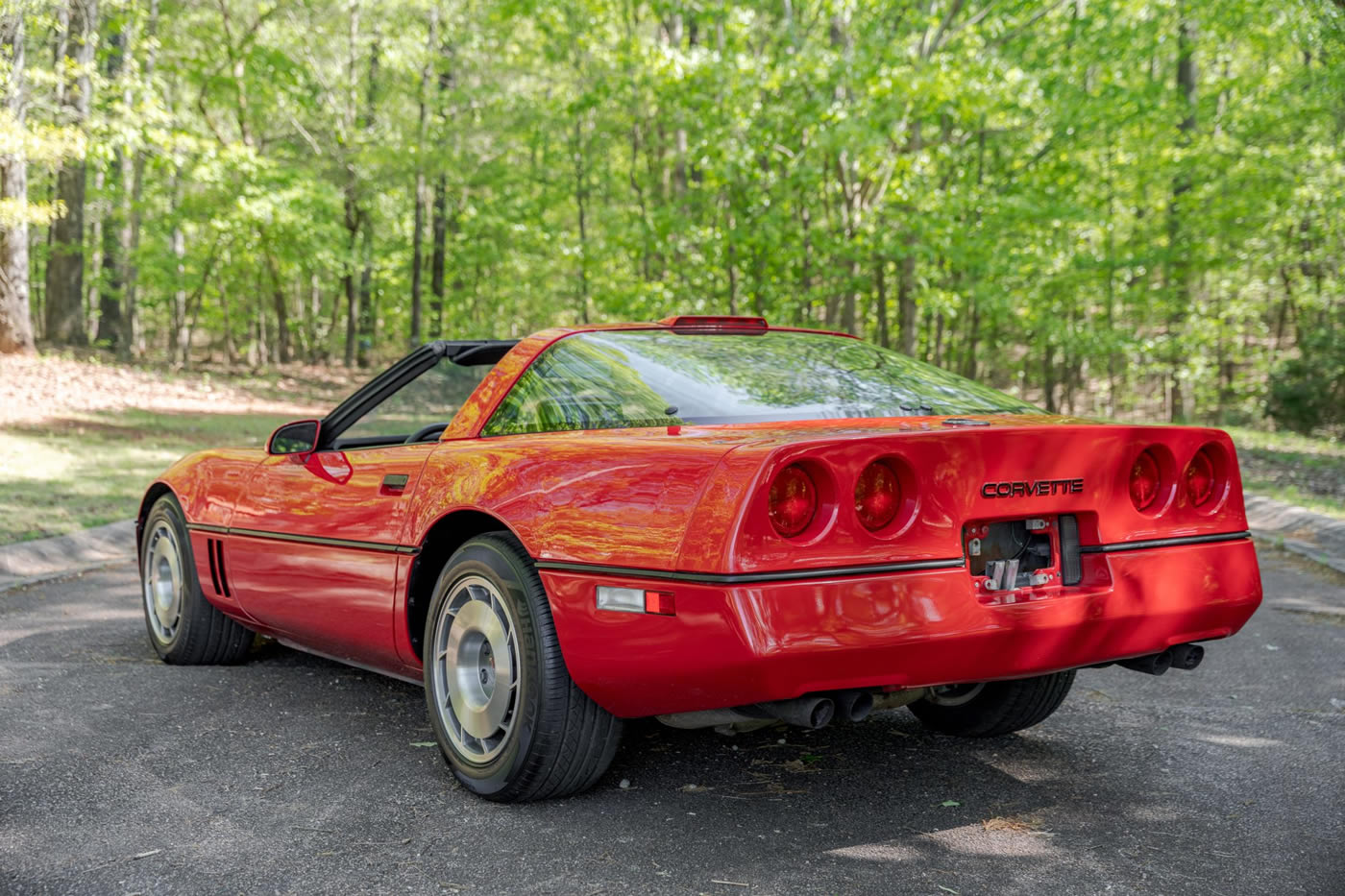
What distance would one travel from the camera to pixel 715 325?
13.2 ft

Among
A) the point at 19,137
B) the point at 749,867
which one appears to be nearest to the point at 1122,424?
the point at 749,867

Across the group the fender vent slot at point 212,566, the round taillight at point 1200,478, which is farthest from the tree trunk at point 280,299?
the round taillight at point 1200,478

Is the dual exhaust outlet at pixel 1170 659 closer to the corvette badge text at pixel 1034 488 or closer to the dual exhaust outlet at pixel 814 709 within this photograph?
the corvette badge text at pixel 1034 488

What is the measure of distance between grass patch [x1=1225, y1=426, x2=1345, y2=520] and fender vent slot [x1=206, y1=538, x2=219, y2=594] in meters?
8.39

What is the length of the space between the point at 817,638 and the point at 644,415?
2.98 ft

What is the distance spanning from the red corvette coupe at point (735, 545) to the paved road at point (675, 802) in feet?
0.82

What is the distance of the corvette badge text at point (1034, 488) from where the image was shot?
288cm

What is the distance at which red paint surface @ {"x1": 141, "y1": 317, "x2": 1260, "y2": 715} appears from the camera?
105 inches

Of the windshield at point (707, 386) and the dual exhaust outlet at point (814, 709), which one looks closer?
the dual exhaust outlet at point (814, 709)

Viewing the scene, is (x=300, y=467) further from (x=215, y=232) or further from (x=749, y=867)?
(x=215, y=232)

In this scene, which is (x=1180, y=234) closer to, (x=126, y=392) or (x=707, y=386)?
(x=126, y=392)

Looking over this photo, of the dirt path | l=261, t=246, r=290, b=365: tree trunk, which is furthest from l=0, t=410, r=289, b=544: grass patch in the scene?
l=261, t=246, r=290, b=365: tree trunk

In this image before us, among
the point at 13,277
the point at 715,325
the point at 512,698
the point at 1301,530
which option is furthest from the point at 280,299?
the point at 512,698

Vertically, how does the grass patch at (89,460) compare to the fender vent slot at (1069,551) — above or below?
below
